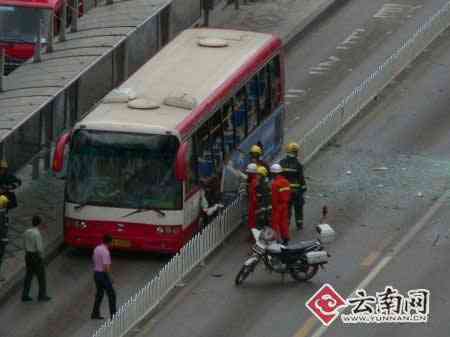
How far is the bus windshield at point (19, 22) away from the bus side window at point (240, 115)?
25.9 feet

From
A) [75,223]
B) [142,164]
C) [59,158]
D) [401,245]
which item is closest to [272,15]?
[401,245]

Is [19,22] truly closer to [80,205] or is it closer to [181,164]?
[80,205]

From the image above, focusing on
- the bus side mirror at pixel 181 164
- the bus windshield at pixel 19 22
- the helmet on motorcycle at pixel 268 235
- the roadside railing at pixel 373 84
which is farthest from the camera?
the bus windshield at pixel 19 22

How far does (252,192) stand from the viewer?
35.4 metres

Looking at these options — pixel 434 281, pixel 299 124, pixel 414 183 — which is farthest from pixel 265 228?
pixel 299 124

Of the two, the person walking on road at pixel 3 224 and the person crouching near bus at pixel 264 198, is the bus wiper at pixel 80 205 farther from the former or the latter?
the person crouching near bus at pixel 264 198

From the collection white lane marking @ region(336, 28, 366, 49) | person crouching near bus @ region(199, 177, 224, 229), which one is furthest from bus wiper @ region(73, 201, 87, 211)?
white lane marking @ region(336, 28, 366, 49)

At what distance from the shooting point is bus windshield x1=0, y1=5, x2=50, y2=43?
44.3 metres

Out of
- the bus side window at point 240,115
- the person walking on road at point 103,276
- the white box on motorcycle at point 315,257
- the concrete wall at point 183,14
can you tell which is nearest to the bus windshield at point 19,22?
the concrete wall at point 183,14

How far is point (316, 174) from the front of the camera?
4016 centimetres

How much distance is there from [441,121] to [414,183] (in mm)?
4820

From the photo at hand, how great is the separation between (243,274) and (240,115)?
541 centimetres

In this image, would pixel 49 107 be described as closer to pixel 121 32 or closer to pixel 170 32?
pixel 121 32

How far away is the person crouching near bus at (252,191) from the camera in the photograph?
3531 cm
